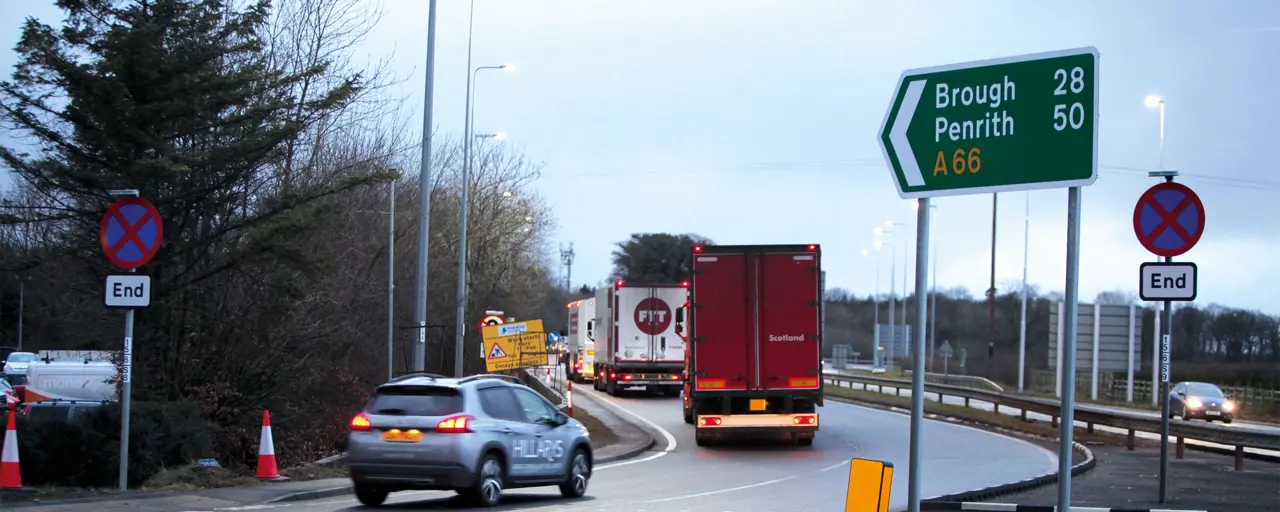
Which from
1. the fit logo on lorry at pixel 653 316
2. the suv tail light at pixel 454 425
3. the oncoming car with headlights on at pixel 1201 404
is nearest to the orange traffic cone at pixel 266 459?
the suv tail light at pixel 454 425

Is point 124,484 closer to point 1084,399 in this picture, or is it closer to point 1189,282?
point 1189,282

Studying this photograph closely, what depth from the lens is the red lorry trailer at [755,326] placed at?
964 inches

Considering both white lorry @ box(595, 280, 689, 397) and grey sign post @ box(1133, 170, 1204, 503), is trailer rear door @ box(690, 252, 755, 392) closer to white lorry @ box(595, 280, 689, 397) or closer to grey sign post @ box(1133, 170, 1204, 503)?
grey sign post @ box(1133, 170, 1204, 503)

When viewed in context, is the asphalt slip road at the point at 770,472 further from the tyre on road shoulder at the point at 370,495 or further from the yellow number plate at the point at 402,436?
the yellow number plate at the point at 402,436

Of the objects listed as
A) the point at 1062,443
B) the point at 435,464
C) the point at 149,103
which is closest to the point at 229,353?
the point at 149,103

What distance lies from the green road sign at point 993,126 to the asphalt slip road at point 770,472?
892cm

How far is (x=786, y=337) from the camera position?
24531mm

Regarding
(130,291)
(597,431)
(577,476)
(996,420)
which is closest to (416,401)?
(577,476)

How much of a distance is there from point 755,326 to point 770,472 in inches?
189

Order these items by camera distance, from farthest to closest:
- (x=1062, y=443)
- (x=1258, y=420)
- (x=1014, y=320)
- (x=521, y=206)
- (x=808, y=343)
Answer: (x=1014, y=320) → (x=521, y=206) → (x=1258, y=420) → (x=808, y=343) → (x=1062, y=443)

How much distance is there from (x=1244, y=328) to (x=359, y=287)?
196ft

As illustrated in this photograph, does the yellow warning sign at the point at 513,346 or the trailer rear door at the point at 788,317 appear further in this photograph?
the yellow warning sign at the point at 513,346

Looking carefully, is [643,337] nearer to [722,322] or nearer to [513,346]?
[513,346]

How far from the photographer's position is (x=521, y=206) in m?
57.9
